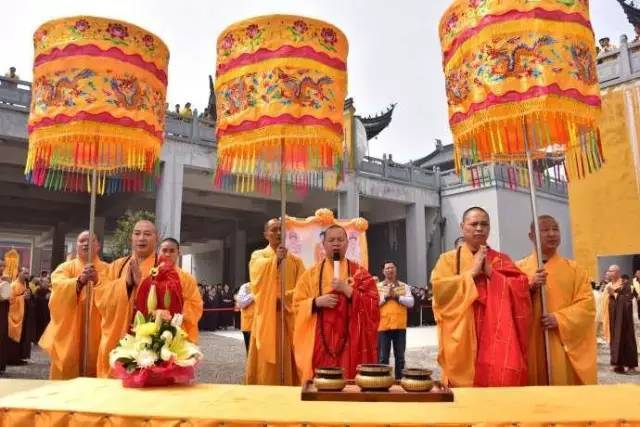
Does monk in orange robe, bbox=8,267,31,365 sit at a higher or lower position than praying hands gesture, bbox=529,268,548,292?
lower

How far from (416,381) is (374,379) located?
18cm

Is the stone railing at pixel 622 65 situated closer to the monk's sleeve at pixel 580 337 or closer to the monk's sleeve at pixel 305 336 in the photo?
the monk's sleeve at pixel 580 337

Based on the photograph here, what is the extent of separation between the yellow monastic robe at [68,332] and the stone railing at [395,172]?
1421cm


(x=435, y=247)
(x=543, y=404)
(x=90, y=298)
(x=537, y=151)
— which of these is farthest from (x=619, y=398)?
(x=435, y=247)

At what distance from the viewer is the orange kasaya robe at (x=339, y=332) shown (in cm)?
352

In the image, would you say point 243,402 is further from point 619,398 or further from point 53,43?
point 53,43

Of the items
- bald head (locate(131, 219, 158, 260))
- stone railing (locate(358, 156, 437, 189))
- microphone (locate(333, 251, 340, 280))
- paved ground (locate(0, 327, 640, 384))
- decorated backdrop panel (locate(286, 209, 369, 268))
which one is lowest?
paved ground (locate(0, 327, 640, 384))

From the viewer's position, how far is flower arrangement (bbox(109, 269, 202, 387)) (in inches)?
94.0

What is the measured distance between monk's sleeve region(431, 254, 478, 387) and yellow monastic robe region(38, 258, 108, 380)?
8.04 ft

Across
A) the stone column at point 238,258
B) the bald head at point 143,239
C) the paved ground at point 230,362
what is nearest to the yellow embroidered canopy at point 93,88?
the bald head at point 143,239

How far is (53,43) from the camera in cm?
362

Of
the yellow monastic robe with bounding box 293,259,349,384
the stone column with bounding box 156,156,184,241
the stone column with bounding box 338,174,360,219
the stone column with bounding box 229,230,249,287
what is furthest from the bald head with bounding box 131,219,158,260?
the stone column with bounding box 229,230,249,287

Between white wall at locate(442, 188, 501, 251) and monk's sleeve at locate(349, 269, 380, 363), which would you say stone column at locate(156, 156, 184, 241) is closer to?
white wall at locate(442, 188, 501, 251)

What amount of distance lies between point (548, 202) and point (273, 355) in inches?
700
